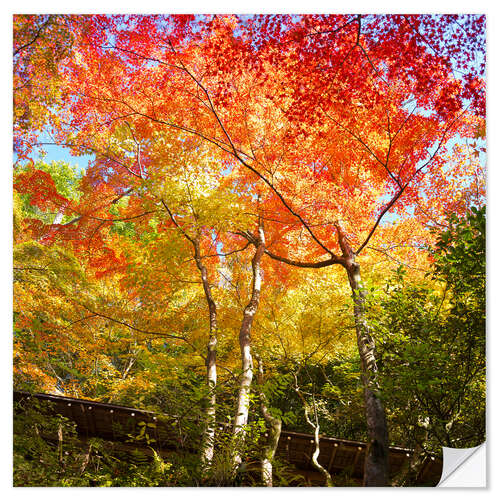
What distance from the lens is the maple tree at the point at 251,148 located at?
9.13 feet

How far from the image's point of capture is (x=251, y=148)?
3.23 meters

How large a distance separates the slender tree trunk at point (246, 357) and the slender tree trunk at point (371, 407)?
916 mm

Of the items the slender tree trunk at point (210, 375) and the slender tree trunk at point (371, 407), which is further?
the slender tree trunk at point (371, 407)

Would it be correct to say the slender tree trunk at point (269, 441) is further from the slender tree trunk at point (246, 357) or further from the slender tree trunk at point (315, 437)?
the slender tree trunk at point (315, 437)

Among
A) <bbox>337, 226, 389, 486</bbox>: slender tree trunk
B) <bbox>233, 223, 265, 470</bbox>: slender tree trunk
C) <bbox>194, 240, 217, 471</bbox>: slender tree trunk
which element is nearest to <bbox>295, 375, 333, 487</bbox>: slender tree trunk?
<bbox>337, 226, 389, 486</bbox>: slender tree trunk

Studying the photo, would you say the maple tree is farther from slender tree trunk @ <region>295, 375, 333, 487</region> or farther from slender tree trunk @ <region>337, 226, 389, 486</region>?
slender tree trunk @ <region>295, 375, 333, 487</region>

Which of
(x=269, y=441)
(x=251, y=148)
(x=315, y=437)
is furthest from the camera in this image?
(x=251, y=148)

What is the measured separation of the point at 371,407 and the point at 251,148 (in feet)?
7.82

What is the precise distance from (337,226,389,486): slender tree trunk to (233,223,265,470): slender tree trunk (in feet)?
3.01

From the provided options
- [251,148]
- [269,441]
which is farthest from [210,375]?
[251,148]

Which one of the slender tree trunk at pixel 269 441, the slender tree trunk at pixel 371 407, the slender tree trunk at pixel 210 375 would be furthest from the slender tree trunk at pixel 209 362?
the slender tree trunk at pixel 371 407

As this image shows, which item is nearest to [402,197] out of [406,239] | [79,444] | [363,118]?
[406,239]

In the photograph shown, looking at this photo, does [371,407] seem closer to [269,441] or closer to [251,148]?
[269,441]

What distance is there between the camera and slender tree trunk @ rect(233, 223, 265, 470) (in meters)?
2.51
